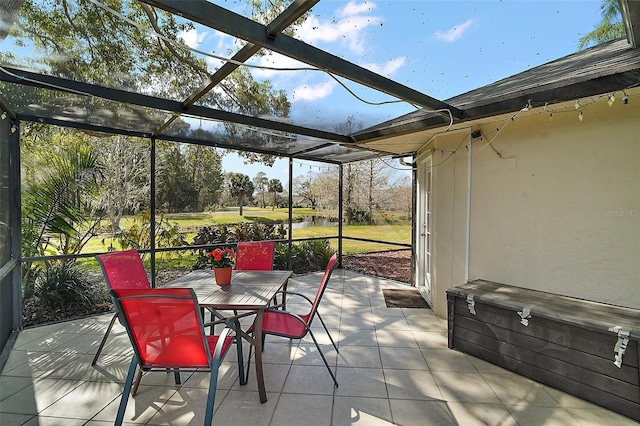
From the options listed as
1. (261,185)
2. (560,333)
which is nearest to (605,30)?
(560,333)

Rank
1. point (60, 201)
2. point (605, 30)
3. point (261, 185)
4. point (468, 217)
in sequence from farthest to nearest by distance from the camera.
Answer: point (261, 185)
point (605, 30)
point (60, 201)
point (468, 217)

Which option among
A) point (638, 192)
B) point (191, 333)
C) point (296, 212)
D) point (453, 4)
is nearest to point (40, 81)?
point (191, 333)

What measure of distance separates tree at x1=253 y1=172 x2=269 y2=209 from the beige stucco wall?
157 inches

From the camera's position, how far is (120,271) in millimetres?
2846

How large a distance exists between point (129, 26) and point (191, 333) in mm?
2300

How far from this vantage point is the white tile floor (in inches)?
79.4

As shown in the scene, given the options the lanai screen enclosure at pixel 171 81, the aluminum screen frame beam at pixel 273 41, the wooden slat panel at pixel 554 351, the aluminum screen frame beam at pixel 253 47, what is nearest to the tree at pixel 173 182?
the lanai screen enclosure at pixel 171 81

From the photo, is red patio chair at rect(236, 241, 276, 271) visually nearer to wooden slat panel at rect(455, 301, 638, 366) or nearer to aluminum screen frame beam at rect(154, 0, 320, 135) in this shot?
aluminum screen frame beam at rect(154, 0, 320, 135)

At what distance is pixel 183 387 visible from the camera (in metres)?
2.37

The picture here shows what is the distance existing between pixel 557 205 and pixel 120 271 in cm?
445

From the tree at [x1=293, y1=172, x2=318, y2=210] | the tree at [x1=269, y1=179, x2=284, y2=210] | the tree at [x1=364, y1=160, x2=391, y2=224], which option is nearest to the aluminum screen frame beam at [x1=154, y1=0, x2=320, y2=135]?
the tree at [x1=269, y1=179, x2=284, y2=210]

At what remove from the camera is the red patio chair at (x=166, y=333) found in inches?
67.2

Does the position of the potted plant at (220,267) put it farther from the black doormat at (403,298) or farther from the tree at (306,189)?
the tree at (306,189)

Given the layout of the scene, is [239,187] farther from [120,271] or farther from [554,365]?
[554,365]
